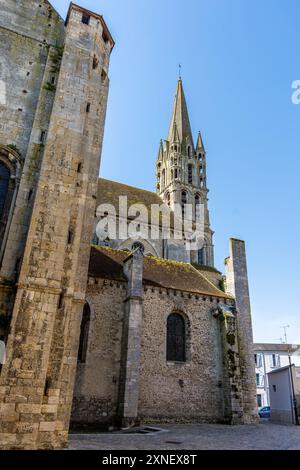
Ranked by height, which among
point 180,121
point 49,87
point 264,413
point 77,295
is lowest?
point 264,413

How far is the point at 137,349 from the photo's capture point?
591 inches

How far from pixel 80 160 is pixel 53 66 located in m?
4.10

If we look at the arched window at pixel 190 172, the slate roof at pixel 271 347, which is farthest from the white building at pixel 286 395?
the arched window at pixel 190 172

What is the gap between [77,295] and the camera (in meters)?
9.83

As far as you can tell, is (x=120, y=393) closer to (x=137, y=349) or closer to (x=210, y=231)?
(x=137, y=349)

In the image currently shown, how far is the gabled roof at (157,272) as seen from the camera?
17.0 metres

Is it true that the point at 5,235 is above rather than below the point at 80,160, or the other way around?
below

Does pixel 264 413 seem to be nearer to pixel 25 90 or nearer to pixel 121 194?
pixel 121 194

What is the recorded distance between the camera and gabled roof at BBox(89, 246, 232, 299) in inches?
671

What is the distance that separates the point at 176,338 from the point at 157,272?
381 cm

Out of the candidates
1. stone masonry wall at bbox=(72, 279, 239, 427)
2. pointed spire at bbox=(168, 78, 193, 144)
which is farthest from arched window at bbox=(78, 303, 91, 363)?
pointed spire at bbox=(168, 78, 193, 144)

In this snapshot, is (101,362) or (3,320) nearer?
(3,320)

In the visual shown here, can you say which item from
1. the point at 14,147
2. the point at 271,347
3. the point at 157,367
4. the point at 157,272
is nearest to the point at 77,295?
the point at 14,147

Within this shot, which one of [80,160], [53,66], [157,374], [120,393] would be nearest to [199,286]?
[157,374]
